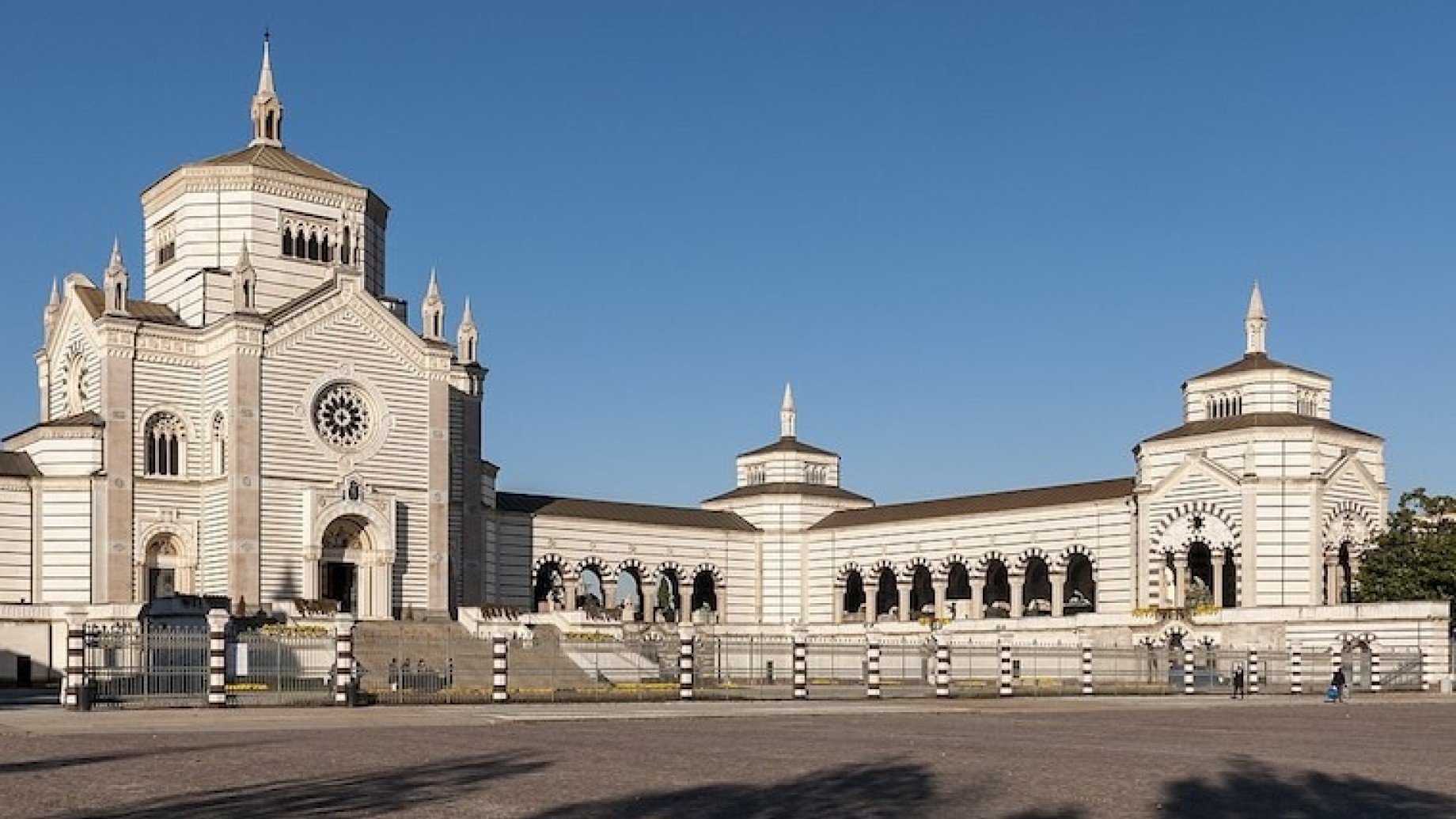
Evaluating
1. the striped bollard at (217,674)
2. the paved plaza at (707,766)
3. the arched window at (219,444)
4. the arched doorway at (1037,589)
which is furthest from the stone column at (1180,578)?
the striped bollard at (217,674)

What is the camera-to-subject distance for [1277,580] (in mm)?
75062

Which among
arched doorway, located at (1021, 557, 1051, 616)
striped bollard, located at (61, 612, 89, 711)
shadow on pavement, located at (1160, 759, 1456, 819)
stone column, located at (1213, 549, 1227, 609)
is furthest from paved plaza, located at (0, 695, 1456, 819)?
arched doorway, located at (1021, 557, 1051, 616)

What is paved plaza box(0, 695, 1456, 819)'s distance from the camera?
17484 mm

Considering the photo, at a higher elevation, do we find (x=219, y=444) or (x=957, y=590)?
(x=219, y=444)

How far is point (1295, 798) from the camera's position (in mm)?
18797

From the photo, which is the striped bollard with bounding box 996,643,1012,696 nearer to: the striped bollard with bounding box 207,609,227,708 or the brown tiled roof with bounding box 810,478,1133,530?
the striped bollard with bounding box 207,609,227,708

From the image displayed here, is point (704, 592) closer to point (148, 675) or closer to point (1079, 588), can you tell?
point (1079, 588)

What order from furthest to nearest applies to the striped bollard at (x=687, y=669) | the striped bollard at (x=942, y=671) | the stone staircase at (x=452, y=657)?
the stone staircase at (x=452, y=657), the striped bollard at (x=942, y=671), the striped bollard at (x=687, y=669)

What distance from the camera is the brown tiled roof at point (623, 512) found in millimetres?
86250

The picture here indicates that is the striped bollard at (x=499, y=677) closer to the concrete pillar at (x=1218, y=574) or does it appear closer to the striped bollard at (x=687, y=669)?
the striped bollard at (x=687, y=669)

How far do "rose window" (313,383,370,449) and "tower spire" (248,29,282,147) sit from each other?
37.1 feet

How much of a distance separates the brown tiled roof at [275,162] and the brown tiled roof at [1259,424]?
3342 centimetres

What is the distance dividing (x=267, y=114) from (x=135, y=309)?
10415 millimetres

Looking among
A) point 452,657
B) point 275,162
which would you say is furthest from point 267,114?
point 452,657
